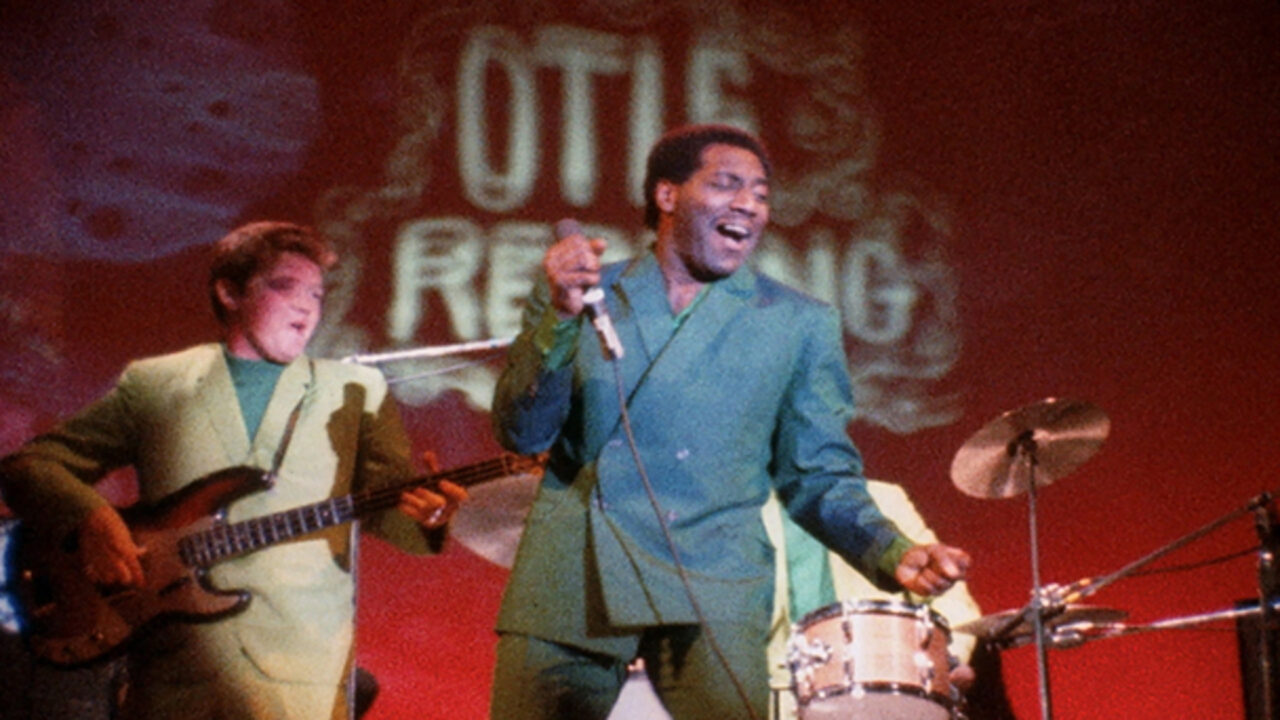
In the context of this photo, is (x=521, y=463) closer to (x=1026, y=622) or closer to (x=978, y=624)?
(x=978, y=624)

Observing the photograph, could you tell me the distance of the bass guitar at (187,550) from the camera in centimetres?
355

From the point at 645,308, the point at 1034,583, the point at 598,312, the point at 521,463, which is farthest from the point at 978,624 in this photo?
the point at 598,312

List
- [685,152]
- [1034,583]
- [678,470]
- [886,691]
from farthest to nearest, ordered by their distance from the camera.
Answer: [1034,583]
[886,691]
[685,152]
[678,470]

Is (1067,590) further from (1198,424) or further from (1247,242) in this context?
(1247,242)

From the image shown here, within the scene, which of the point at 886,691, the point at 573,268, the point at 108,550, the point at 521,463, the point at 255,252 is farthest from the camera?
the point at 255,252

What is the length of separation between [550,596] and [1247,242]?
436 cm

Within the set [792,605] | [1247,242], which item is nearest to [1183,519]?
[1247,242]

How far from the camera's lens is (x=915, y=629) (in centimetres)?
336

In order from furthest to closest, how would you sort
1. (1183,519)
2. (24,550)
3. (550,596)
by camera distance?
(1183,519), (24,550), (550,596)

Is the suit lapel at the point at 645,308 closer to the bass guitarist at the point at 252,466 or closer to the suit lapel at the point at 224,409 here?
the bass guitarist at the point at 252,466

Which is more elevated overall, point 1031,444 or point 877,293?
point 877,293

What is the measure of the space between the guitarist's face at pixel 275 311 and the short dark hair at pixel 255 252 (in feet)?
0.08

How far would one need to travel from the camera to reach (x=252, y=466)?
3658 millimetres

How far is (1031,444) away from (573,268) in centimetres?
259
